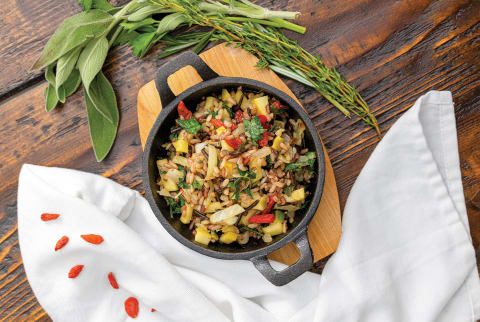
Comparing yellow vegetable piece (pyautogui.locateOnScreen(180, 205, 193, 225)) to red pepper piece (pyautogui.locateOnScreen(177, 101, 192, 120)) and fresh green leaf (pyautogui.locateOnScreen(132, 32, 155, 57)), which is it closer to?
red pepper piece (pyautogui.locateOnScreen(177, 101, 192, 120))

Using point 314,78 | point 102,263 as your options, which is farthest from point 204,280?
point 314,78

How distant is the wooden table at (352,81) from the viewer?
5.17ft

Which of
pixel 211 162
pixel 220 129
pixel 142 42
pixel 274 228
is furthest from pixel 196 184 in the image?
pixel 142 42

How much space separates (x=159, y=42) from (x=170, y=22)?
115 millimetres

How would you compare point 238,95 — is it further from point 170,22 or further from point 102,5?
point 102,5

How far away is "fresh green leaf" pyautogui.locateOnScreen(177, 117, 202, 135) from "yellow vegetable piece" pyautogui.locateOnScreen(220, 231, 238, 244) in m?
0.36

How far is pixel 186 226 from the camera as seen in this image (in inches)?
56.2

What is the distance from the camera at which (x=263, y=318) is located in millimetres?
1516

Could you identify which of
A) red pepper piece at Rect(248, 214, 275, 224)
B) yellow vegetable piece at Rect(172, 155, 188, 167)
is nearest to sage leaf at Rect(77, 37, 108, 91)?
yellow vegetable piece at Rect(172, 155, 188, 167)

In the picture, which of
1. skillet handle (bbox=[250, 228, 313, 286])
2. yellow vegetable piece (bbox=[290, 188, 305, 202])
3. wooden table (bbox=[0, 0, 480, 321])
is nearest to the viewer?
skillet handle (bbox=[250, 228, 313, 286])

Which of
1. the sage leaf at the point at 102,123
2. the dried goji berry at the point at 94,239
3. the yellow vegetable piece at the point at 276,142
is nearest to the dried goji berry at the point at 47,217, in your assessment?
the dried goji berry at the point at 94,239

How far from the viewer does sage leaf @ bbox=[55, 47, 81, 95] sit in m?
1.50

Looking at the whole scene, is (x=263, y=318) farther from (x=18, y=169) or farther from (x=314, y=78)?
(x=18, y=169)

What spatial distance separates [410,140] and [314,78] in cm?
42
